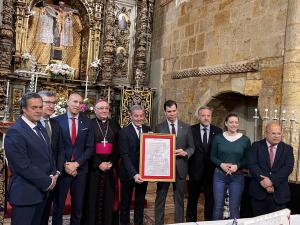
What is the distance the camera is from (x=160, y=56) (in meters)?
8.53

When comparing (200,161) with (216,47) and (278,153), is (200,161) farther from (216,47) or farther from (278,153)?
(216,47)

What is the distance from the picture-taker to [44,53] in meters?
8.37

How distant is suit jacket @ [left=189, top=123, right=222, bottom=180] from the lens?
4203mm

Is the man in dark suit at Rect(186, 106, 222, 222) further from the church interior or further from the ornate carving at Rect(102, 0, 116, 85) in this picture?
the ornate carving at Rect(102, 0, 116, 85)

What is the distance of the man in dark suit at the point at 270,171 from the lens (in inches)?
136

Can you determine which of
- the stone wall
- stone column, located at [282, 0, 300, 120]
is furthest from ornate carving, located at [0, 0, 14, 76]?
stone column, located at [282, 0, 300, 120]

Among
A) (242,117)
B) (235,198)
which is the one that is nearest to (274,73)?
(242,117)

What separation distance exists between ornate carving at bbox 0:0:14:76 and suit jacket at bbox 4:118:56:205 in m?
5.02

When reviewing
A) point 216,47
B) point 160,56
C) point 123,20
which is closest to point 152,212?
point 216,47

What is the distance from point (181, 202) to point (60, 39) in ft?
19.2

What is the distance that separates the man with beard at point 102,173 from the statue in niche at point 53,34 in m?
4.95

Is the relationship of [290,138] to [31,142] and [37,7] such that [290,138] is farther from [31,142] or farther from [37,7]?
[37,7]

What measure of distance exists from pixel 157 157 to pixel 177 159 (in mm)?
382

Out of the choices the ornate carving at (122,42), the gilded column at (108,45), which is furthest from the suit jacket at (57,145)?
the ornate carving at (122,42)
